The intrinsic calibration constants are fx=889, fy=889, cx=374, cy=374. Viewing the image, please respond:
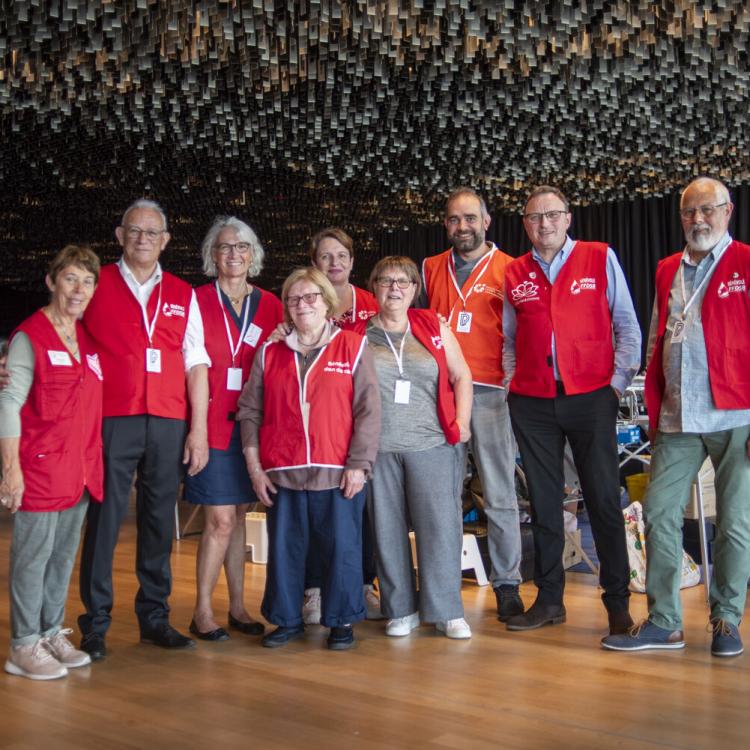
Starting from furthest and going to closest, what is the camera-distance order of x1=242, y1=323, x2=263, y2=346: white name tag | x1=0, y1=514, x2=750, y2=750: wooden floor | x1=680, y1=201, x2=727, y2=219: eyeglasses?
x1=242, y1=323, x2=263, y2=346: white name tag → x1=680, y1=201, x2=727, y2=219: eyeglasses → x1=0, y1=514, x2=750, y2=750: wooden floor

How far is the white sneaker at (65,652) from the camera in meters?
3.01

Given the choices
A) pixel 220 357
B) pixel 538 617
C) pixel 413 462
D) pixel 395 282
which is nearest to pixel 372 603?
pixel 538 617

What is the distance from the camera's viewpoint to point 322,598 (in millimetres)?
3246

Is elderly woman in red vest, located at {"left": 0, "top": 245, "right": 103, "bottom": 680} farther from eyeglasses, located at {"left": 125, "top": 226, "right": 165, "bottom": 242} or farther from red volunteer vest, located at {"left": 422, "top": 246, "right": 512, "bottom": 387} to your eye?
red volunteer vest, located at {"left": 422, "top": 246, "right": 512, "bottom": 387}

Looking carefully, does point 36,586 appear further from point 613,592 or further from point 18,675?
point 613,592

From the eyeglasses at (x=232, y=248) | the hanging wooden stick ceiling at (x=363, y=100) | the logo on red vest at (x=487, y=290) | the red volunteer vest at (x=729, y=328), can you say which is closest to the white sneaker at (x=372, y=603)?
the logo on red vest at (x=487, y=290)

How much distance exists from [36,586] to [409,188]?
7.02 m

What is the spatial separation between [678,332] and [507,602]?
1330 millimetres

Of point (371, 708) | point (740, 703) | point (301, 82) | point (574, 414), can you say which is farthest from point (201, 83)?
point (740, 703)

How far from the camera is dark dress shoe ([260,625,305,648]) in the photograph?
3.26 m

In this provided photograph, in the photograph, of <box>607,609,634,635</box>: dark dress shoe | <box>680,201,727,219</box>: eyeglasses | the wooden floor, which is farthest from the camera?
<box>607,609,634,635</box>: dark dress shoe

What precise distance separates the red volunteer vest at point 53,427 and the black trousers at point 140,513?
0.51 feet

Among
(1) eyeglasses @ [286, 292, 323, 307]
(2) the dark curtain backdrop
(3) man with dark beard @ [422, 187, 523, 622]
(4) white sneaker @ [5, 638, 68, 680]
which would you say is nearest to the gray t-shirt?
(1) eyeglasses @ [286, 292, 323, 307]

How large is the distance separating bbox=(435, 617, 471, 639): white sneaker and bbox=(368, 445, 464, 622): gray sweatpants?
24 mm
